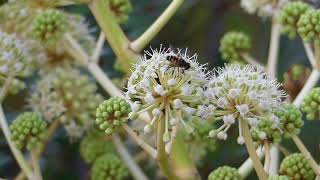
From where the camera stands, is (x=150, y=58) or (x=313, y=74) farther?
(x=313, y=74)

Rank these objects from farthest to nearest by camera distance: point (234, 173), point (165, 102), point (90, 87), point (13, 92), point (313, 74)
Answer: point (90, 87)
point (13, 92)
point (313, 74)
point (234, 173)
point (165, 102)

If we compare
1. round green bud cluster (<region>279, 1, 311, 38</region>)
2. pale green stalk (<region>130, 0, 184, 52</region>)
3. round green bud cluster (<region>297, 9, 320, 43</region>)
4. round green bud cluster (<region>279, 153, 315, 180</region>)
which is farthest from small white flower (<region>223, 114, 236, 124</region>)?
round green bud cluster (<region>279, 1, 311, 38</region>)

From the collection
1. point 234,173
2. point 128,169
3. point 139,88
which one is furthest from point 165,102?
point 128,169

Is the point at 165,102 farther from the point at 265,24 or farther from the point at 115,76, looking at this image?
the point at 265,24

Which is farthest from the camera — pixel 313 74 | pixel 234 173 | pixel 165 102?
pixel 313 74

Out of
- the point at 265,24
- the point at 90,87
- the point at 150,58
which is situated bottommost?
the point at 265,24

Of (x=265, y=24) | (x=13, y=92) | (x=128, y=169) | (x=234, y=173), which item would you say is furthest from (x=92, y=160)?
(x=265, y=24)

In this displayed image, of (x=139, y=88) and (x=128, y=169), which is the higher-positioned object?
(x=139, y=88)

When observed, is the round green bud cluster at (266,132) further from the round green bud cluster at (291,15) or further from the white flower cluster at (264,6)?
the white flower cluster at (264,6)
